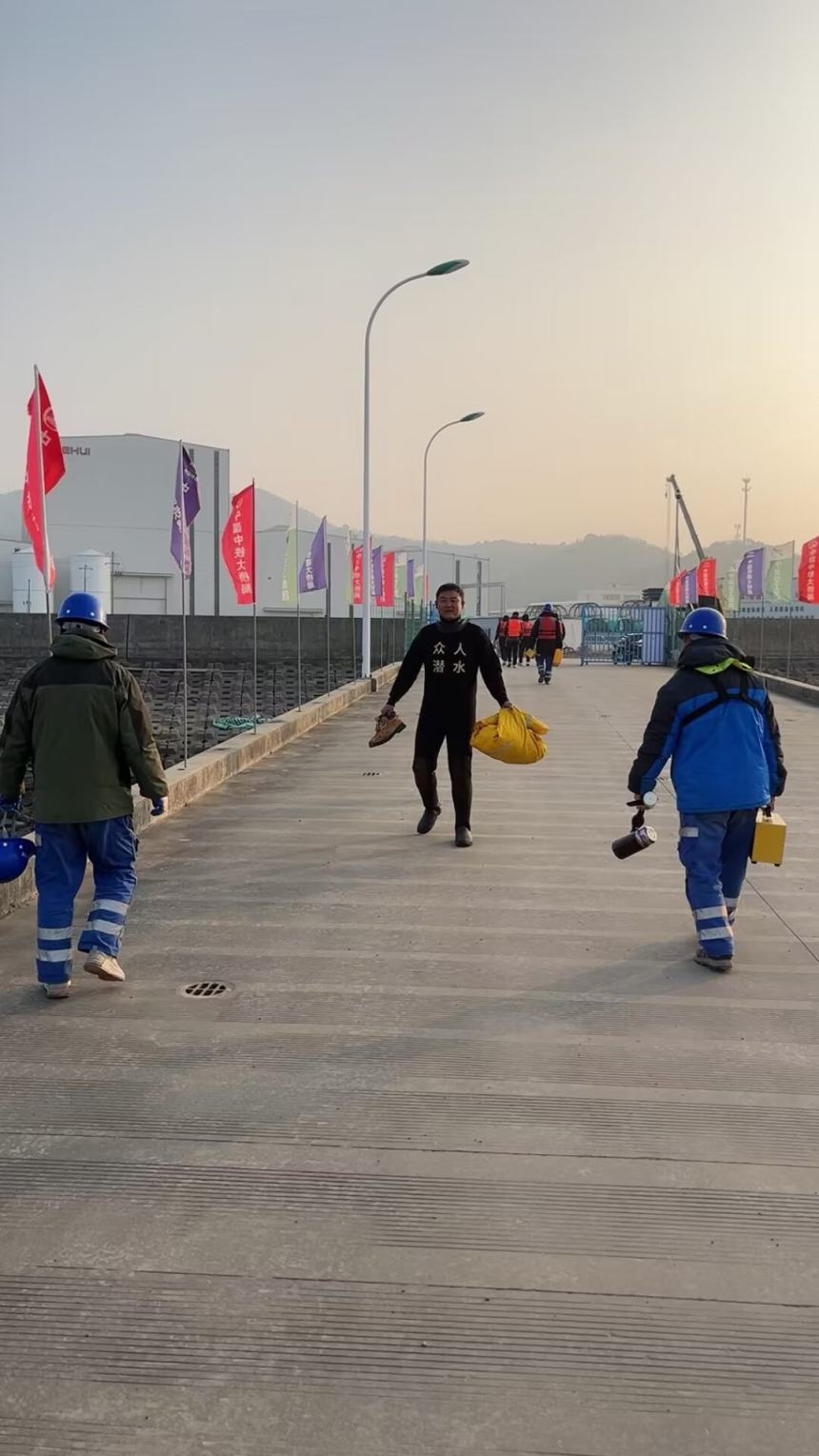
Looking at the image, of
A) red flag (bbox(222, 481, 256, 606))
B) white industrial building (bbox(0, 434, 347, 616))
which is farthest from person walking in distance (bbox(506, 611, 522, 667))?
white industrial building (bbox(0, 434, 347, 616))

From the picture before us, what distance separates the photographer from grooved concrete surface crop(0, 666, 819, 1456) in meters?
2.47

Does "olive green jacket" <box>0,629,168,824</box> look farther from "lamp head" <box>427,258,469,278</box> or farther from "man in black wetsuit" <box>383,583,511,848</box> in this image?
"lamp head" <box>427,258,469,278</box>

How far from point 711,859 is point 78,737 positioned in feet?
9.55

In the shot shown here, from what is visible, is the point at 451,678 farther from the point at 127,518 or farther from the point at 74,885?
the point at 127,518

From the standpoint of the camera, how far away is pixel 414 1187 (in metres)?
3.36

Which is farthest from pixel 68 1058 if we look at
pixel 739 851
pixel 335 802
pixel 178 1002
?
pixel 335 802

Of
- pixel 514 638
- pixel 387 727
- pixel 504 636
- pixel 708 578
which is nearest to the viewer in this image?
pixel 387 727

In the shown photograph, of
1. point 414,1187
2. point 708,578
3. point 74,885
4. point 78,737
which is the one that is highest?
point 708,578

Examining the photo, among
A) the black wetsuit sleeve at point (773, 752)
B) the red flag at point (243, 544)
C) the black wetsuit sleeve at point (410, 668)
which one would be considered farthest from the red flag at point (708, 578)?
the black wetsuit sleeve at point (773, 752)

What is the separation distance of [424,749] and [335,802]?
210cm

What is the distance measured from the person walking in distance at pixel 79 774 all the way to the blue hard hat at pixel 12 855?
0.16 meters

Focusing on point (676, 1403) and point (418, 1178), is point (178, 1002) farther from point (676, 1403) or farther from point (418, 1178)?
point (676, 1403)

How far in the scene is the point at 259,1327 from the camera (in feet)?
8.84

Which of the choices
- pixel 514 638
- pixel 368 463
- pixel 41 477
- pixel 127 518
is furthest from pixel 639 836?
pixel 127 518
